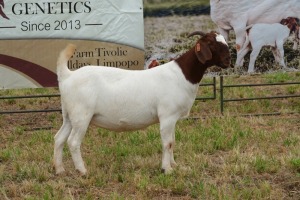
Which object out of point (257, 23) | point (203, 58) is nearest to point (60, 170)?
point (203, 58)

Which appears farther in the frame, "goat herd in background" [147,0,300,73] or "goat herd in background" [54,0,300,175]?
"goat herd in background" [147,0,300,73]

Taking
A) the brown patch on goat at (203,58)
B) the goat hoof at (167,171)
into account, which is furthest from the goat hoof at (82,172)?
the brown patch on goat at (203,58)

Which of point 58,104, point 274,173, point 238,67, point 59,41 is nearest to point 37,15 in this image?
point 59,41

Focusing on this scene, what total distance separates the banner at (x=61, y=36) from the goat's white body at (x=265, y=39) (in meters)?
1.74

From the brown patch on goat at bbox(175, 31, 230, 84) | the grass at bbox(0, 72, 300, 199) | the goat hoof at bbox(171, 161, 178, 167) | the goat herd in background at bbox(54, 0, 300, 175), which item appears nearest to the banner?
the grass at bbox(0, 72, 300, 199)

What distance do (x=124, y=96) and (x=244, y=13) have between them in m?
3.96

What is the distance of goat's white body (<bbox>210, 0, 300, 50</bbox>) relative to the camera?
31.4 ft

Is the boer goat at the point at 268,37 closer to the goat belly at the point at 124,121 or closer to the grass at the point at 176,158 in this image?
the grass at the point at 176,158

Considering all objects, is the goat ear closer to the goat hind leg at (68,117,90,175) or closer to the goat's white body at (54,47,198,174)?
the goat's white body at (54,47,198,174)

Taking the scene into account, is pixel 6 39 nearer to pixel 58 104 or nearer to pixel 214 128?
pixel 58 104

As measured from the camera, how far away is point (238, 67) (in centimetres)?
979

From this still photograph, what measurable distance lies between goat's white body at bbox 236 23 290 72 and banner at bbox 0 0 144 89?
1738 millimetres

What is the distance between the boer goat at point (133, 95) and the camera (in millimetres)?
6297

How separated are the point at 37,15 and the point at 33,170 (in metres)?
3.22
